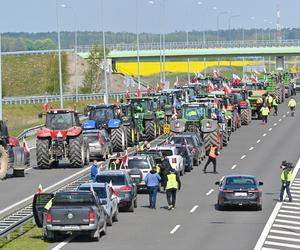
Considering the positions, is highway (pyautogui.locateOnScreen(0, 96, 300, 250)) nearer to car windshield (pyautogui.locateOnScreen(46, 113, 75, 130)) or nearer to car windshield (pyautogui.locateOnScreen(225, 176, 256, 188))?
car windshield (pyautogui.locateOnScreen(225, 176, 256, 188))

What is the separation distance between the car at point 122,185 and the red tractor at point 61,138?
40.2ft

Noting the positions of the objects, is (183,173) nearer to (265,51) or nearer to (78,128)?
(78,128)

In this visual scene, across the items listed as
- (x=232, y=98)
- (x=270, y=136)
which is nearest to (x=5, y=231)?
(x=270, y=136)

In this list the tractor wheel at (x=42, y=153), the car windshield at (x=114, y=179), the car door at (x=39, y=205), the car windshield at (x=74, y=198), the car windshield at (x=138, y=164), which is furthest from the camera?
the tractor wheel at (x=42, y=153)

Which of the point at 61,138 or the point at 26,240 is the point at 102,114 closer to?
the point at 61,138

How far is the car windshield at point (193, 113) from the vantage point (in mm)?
61938

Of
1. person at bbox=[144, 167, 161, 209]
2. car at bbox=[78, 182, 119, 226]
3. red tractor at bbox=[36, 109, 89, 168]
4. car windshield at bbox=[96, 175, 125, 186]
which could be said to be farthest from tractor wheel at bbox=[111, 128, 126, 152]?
car at bbox=[78, 182, 119, 226]

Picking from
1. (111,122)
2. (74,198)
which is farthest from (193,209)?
(111,122)

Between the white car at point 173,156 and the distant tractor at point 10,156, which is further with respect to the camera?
the white car at point 173,156

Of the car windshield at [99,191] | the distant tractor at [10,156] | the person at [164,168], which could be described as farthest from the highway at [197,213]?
the car windshield at [99,191]

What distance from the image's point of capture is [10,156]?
4816 centimetres

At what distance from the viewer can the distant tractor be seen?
46812 millimetres

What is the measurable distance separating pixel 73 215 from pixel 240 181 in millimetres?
9580

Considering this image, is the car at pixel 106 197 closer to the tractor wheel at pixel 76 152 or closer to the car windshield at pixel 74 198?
the car windshield at pixel 74 198
